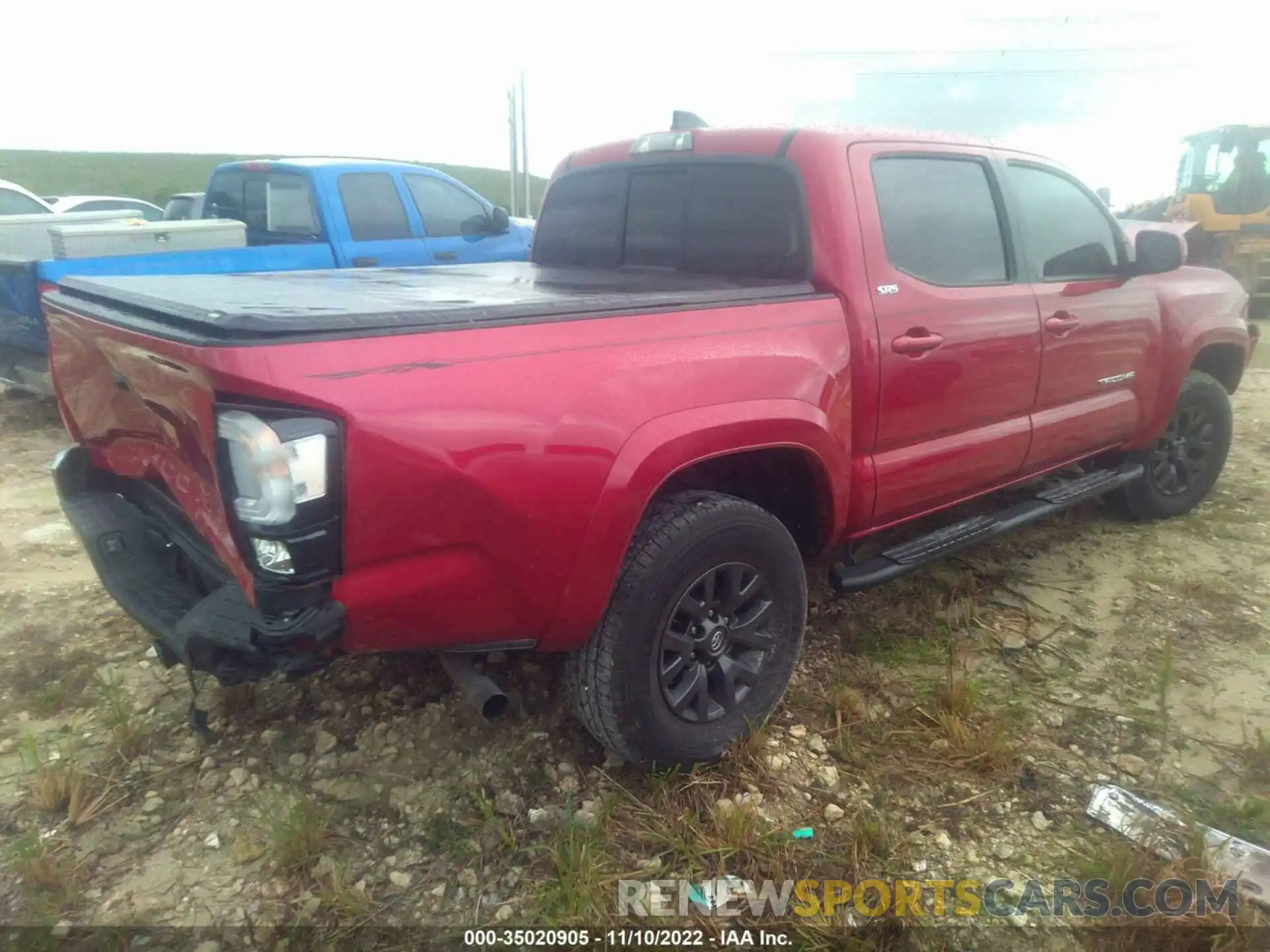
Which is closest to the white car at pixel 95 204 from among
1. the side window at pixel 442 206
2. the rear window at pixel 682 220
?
the side window at pixel 442 206

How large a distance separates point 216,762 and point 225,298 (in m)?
1.45

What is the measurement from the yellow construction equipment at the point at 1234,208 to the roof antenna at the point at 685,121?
36.7 feet

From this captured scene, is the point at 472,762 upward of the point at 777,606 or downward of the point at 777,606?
downward

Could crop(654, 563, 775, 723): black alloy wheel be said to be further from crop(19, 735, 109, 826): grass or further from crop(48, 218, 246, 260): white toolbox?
crop(48, 218, 246, 260): white toolbox

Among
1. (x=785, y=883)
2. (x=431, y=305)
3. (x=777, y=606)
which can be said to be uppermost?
(x=431, y=305)

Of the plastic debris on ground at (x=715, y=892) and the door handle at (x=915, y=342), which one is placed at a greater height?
the door handle at (x=915, y=342)

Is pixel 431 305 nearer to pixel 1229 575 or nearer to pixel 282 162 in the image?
pixel 1229 575

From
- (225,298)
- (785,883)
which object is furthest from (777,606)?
(225,298)

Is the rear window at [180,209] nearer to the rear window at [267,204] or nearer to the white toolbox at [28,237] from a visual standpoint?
the rear window at [267,204]

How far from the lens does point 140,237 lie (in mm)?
5742

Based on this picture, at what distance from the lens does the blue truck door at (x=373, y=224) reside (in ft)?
22.3

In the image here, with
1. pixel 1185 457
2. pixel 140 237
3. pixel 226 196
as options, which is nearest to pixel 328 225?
pixel 140 237

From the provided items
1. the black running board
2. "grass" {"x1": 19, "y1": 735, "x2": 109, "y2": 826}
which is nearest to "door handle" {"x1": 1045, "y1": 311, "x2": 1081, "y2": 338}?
the black running board

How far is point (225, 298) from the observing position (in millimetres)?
2109
